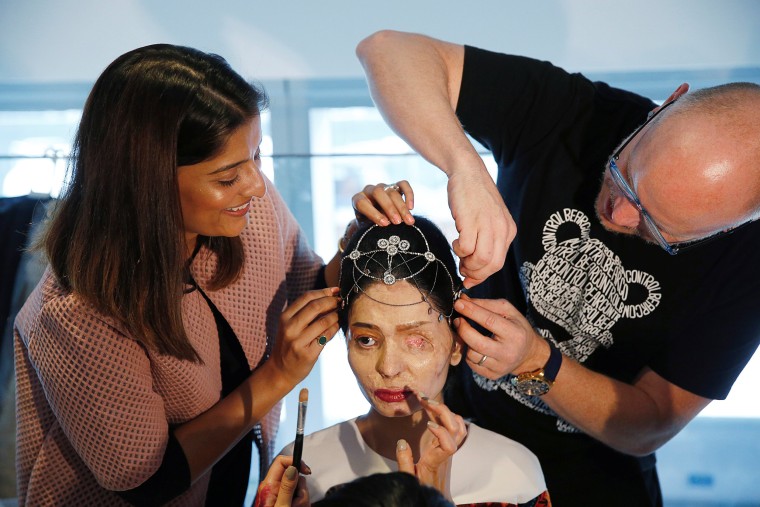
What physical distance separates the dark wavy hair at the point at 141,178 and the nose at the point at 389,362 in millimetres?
367

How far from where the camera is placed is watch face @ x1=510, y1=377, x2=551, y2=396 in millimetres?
1385

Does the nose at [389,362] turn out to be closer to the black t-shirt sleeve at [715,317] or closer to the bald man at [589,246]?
the bald man at [589,246]

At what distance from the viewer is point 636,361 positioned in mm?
1543

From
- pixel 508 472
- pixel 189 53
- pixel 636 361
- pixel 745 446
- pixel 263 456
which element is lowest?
pixel 745 446

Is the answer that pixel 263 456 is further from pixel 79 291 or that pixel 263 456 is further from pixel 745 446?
pixel 745 446

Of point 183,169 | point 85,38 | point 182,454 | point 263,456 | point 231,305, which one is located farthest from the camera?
point 85,38

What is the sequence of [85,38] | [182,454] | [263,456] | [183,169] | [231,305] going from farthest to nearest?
[85,38], [263,456], [231,305], [182,454], [183,169]

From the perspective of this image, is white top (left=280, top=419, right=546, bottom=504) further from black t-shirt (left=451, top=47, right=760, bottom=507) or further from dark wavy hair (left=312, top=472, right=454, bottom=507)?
dark wavy hair (left=312, top=472, right=454, bottom=507)

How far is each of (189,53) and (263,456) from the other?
2.97ft

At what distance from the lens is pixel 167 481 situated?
1.35 meters

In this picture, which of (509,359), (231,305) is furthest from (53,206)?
(509,359)

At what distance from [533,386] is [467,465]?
0.70ft

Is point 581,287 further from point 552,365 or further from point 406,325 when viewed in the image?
point 406,325

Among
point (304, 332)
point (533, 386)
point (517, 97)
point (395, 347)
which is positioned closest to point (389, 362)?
point (395, 347)
